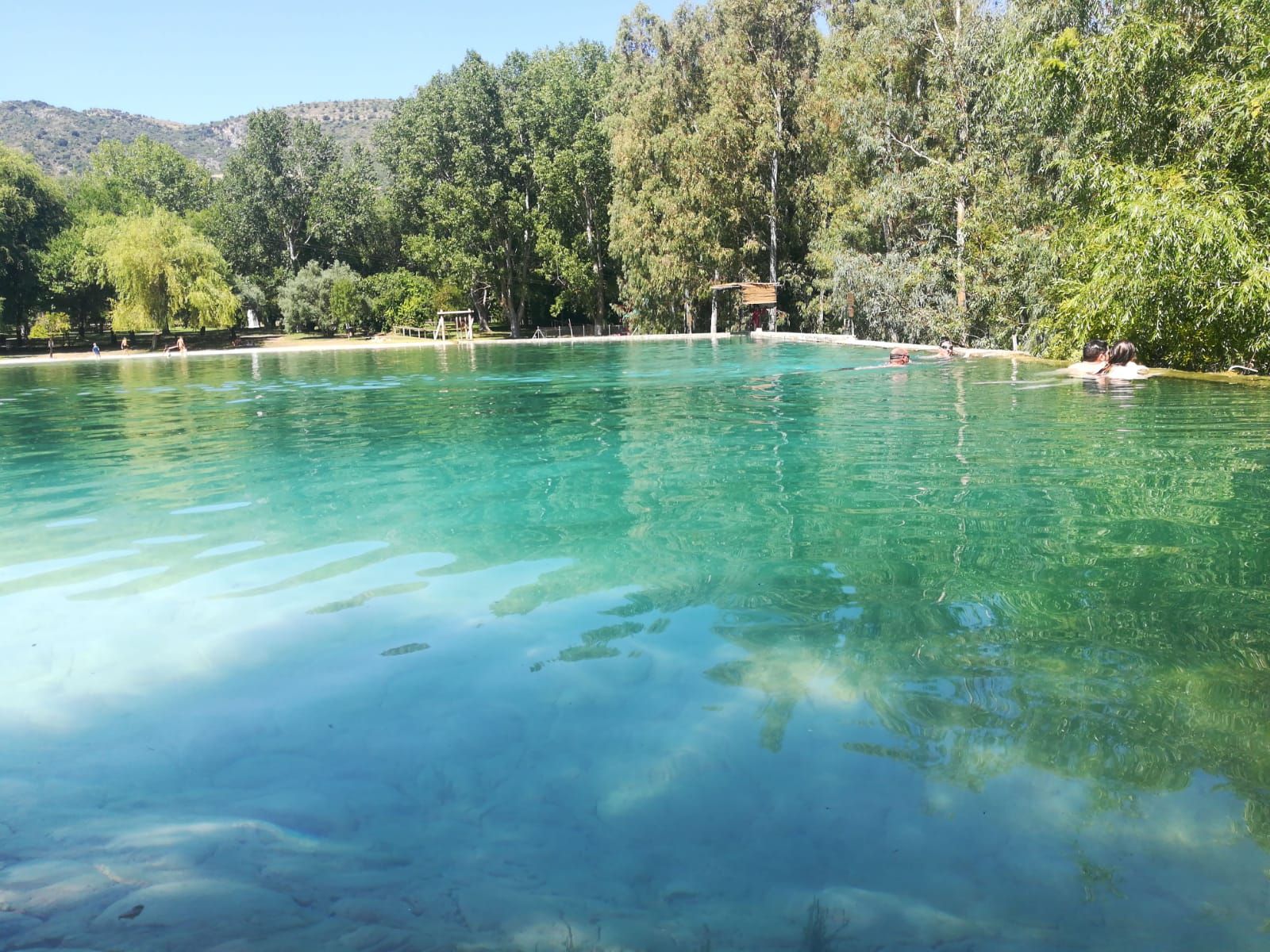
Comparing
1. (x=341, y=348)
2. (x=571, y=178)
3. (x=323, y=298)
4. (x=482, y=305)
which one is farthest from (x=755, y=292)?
(x=323, y=298)

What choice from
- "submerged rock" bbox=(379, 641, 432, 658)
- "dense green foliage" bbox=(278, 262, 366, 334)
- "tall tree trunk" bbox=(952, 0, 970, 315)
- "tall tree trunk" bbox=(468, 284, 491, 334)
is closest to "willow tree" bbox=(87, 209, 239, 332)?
"dense green foliage" bbox=(278, 262, 366, 334)

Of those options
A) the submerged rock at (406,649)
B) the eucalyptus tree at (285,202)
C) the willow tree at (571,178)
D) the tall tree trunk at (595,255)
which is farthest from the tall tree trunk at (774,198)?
the submerged rock at (406,649)

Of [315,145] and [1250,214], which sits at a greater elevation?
[315,145]

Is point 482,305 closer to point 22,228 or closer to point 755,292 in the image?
point 755,292

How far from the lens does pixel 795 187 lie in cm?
4375

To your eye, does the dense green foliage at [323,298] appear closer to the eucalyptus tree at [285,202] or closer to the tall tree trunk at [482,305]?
the eucalyptus tree at [285,202]

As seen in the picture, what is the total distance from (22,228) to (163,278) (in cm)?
1311

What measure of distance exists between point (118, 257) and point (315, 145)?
21665 millimetres

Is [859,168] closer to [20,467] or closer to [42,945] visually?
[20,467]

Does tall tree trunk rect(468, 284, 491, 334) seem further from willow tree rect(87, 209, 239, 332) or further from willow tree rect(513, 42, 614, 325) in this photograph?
willow tree rect(87, 209, 239, 332)

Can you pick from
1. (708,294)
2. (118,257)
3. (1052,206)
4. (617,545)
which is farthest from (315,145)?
(617,545)

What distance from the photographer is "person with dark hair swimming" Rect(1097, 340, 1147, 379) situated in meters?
17.2

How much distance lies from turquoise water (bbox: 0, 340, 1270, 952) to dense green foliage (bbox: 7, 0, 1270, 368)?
9973mm

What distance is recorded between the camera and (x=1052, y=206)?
25156mm
